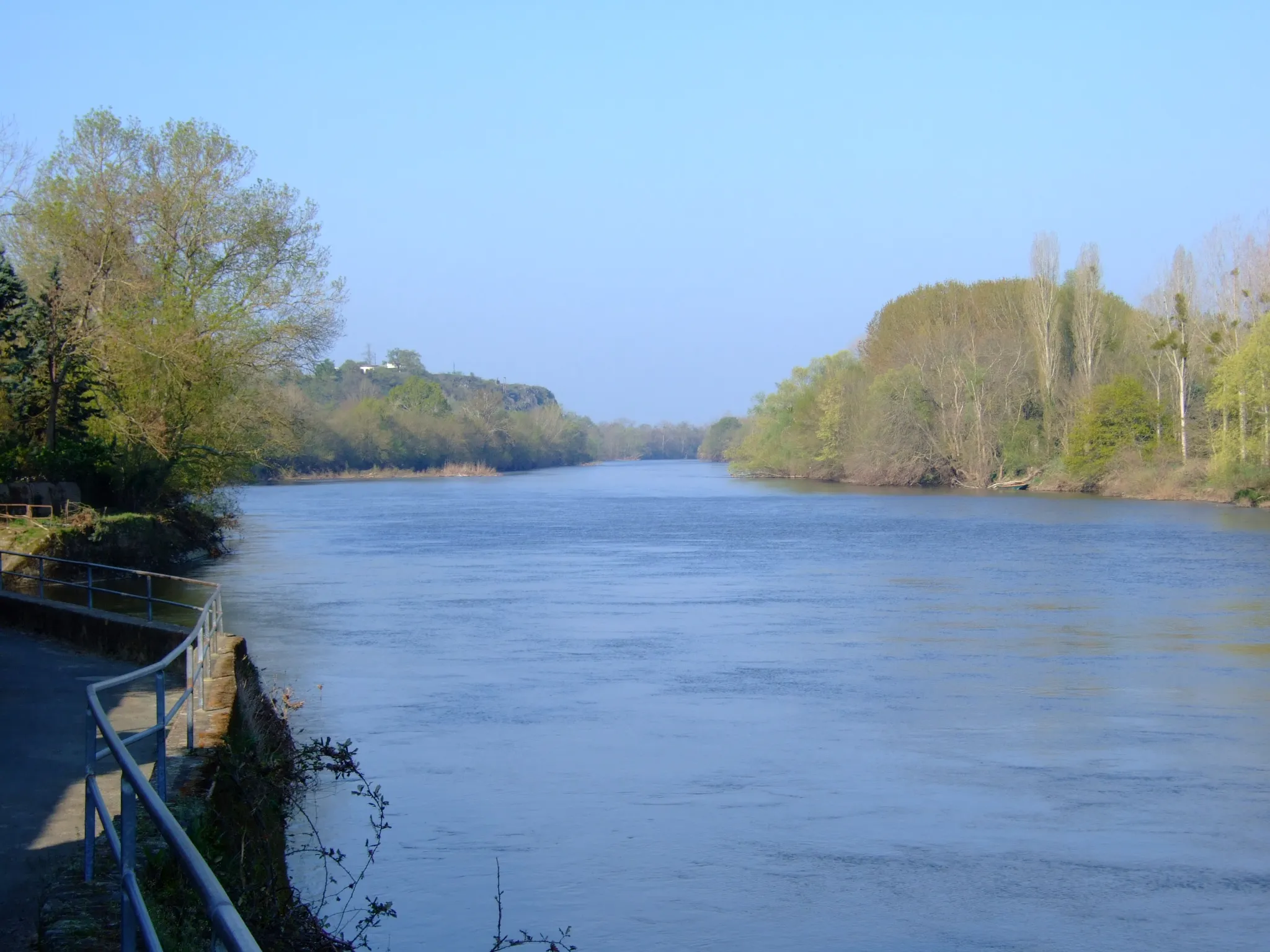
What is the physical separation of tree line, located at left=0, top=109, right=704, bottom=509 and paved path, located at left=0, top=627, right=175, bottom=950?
49.8ft

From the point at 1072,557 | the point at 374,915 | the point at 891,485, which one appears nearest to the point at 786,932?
the point at 374,915

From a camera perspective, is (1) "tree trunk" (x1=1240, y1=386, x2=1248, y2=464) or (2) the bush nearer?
(1) "tree trunk" (x1=1240, y1=386, x2=1248, y2=464)

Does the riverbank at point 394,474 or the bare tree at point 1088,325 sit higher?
the bare tree at point 1088,325

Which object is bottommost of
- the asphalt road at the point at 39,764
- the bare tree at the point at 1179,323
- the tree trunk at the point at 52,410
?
the asphalt road at the point at 39,764

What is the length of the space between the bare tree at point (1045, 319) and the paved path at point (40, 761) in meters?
60.6

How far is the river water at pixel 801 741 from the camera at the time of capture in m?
9.12

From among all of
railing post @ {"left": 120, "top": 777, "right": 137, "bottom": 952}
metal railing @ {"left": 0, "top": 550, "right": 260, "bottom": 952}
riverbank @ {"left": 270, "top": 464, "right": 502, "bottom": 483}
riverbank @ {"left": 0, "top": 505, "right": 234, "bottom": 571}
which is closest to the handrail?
riverbank @ {"left": 0, "top": 505, "right": 234, "bottom": 571}

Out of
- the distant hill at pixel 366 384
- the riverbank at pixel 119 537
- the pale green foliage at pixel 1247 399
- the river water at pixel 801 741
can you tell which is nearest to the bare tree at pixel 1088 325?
the pale green foliage at pixel 1247 399

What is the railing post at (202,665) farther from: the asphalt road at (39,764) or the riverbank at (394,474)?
the riverbank at (394,474)

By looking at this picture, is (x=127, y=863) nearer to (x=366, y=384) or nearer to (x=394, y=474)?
(x=394, y=474)

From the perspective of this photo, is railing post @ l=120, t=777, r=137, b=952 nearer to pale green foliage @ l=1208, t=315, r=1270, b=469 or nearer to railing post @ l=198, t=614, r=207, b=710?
railing post @ l=198, t=614, r=207, b=710

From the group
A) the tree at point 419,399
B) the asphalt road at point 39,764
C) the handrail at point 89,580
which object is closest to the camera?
the asphalt road at point 39,764

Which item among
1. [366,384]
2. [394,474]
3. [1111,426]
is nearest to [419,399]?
[394,474]

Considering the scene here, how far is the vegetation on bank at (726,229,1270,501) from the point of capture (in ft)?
181
